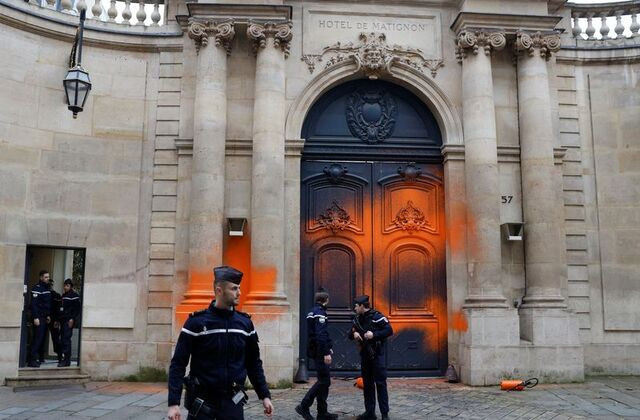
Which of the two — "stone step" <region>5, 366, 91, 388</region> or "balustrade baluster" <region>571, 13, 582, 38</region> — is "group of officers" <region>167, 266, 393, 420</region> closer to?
"stone step" <region>5, 366, 91, 388</region>

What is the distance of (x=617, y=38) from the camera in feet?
45.0

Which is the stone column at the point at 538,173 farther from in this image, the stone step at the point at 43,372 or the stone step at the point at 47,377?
the stone step at the point at 43,372

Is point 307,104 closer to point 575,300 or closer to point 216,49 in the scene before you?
point 216,49

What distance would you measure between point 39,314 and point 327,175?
5.88 meters

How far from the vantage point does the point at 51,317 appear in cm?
1288

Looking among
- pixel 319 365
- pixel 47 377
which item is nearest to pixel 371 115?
pixel 319 365

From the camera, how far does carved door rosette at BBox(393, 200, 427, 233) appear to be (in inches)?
498

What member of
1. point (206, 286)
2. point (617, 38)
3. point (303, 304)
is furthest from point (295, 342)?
point (617, 38)

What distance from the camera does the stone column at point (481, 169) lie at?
1184cm

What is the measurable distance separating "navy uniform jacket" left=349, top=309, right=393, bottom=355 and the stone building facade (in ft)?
9.19

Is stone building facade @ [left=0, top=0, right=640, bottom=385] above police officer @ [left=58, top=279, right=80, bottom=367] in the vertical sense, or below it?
above

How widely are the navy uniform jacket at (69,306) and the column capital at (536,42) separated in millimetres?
9768

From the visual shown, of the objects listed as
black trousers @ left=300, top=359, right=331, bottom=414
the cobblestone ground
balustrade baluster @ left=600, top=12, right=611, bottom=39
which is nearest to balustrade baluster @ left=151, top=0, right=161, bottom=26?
the cobblestone ground

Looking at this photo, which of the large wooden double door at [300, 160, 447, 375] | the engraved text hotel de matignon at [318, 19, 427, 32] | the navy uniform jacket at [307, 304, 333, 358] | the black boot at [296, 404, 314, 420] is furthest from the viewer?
the engraved text hotel de matignon at [318, 19, 427, 32]
